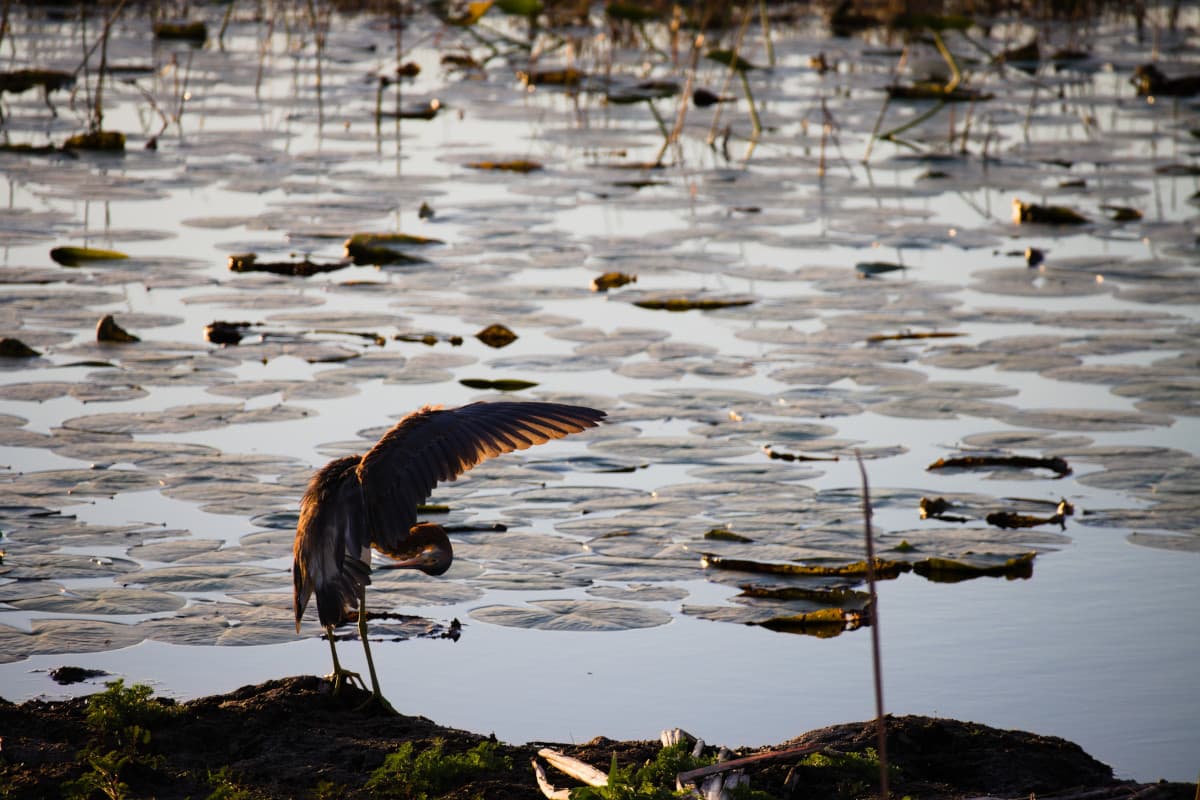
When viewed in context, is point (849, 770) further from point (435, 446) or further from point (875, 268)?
point (875, 268)

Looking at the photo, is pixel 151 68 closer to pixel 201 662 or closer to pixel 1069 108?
pixel 1069 108

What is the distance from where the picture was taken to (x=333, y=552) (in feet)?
9.52

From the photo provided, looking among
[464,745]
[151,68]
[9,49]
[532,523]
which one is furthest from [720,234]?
[9,49]

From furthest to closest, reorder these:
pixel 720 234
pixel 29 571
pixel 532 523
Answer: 1. pixel 720 234
2. pixel 532 523
3. pixel 29 571

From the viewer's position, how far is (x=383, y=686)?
3.28 metres

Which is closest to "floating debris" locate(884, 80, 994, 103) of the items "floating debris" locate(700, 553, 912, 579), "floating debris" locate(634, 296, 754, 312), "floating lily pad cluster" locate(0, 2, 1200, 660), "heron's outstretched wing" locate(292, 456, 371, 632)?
"floating lily pad cluster" locate(0, 2, 1200, 660)

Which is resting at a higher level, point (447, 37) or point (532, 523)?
point (447, 37)

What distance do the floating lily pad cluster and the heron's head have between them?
535 mm

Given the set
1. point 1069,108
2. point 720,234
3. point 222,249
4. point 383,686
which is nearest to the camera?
point 383,686

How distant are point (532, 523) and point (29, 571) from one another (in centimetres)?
129

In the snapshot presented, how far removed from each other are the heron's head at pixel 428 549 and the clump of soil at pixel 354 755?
0.92 ft

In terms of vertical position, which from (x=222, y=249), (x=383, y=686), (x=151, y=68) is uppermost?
(x=151, y=68)

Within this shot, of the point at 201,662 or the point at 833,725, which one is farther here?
the point at 201,662

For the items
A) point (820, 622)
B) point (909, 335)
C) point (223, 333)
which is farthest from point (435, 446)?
point (909, 335)
